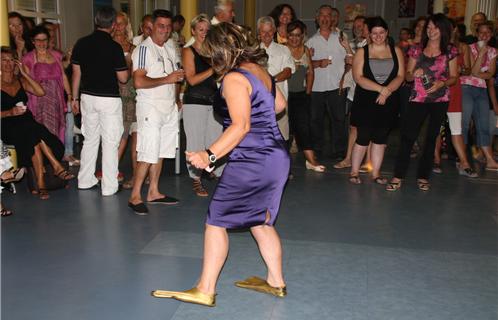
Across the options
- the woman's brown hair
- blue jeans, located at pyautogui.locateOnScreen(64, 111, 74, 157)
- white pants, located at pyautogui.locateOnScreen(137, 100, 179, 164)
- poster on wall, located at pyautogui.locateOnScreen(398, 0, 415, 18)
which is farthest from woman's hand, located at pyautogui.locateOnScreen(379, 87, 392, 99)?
poster on wall, located at pyautogui.locateOnScreen(398, 0, 415, 18)

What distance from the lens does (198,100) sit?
520 centimetres

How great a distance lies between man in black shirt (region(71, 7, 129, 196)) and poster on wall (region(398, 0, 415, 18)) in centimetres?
1060

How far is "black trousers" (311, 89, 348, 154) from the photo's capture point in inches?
272

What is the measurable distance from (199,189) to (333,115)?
2365 mm

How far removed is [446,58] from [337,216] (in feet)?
6.23

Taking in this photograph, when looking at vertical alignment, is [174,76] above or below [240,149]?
above

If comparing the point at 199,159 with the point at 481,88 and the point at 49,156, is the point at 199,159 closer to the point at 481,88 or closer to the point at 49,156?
the point at 49,156

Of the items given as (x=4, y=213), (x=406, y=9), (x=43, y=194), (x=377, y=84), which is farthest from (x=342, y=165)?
(x=406, y=9)

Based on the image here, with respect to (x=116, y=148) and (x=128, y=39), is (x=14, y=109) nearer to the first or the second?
(x=116, y=148)

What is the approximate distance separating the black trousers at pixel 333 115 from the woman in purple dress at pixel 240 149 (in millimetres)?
3937

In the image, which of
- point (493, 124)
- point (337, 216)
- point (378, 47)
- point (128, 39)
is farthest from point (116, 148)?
point (493, 124)

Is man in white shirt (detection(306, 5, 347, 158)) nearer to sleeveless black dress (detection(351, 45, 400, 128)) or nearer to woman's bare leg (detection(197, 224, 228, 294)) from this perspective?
sleeveless black dress (detection(351, 45, 400, 128))

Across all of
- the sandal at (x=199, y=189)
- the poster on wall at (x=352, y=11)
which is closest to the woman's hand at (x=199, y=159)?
the sandal at (x=199, y=189)

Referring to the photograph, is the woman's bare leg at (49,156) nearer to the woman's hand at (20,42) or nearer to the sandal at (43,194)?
the sandal at (43,194)
